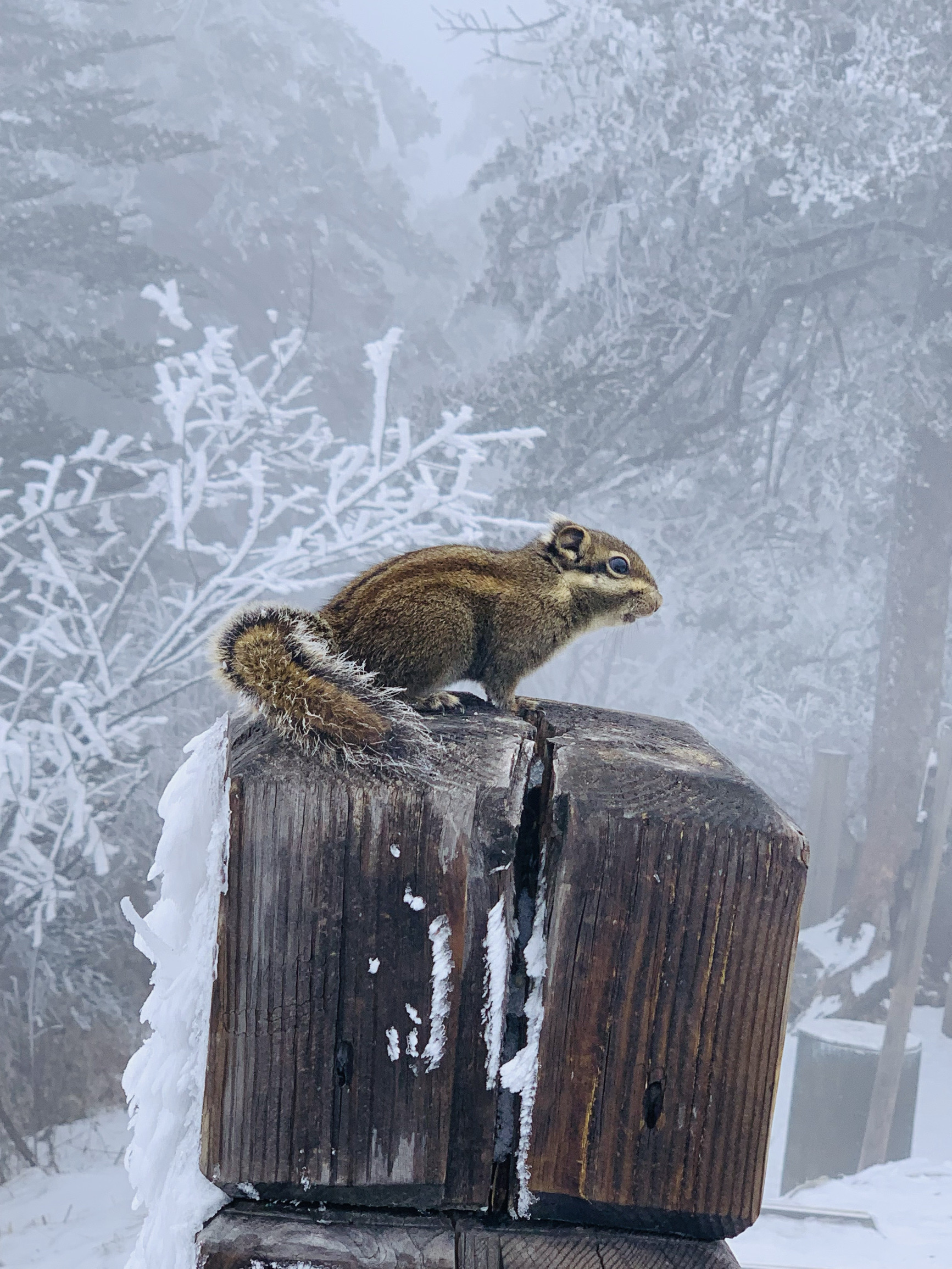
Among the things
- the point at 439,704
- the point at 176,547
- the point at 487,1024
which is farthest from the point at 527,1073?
the point at 176,547

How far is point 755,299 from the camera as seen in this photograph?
829 cm

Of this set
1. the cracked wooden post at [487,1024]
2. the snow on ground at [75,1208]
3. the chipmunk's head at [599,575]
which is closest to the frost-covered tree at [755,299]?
the snow on ground at [75,1208]

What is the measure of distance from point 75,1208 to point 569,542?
4.68 metres

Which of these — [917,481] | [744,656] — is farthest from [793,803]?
[917,481]

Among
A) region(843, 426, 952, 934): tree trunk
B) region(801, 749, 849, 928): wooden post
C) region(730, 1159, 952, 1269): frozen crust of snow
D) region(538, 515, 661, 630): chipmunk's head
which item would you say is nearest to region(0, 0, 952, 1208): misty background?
region(843, 426, 952, 934): tree trunk

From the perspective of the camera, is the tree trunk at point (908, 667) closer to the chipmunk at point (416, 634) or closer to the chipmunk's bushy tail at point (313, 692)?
the chipmunk at point (416, 634)

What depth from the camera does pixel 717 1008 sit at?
1.95 feet

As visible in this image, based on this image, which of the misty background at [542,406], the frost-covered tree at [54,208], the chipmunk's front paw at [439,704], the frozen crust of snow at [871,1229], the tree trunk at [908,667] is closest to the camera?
the chipmunk's front paw at [439,704]

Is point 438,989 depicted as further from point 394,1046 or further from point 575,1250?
point 575,1250

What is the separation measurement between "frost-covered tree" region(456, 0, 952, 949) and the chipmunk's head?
20.0 ft

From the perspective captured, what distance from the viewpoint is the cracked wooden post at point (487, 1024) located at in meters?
0.57

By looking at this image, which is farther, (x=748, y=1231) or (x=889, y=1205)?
(x=889, y=1205)

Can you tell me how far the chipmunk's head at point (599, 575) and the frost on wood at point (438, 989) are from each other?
0.88 metres

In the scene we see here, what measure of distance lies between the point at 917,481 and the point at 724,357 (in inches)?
66.6
